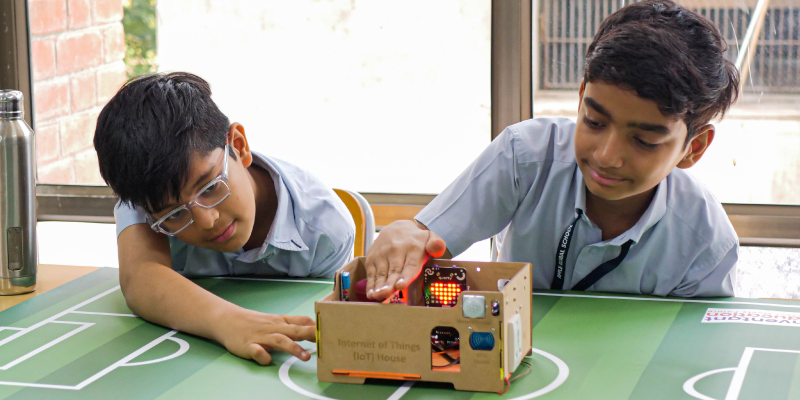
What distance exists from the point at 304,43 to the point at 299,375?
69.7 inches

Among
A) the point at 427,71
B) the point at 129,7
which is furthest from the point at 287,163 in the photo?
the point at 129,7

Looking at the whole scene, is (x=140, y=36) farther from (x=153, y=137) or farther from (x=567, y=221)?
(x=567, y=221)

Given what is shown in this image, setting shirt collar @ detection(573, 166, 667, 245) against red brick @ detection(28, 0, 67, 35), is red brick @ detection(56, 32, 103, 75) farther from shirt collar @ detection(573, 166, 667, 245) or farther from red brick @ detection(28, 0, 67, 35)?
shirt collar @ detection(573, 166, 667, 245)

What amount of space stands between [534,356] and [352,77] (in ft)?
5.62

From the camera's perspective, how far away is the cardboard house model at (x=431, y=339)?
917mm

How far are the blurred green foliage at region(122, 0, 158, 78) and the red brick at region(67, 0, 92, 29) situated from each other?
0.41 feet

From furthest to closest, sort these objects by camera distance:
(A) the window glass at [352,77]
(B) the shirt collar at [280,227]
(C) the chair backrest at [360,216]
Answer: (A) the window glass at [352,77] → (C) the chair backrest at [360,216] → (B) the shirt collar at [280,227]

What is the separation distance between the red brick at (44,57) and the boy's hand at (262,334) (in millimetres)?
2025

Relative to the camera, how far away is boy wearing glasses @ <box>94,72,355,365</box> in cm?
115

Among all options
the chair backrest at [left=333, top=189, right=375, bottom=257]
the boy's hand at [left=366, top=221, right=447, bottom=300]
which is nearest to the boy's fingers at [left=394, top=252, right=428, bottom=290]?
the boy's hand at [left=366, top=221, right=447, bottom=300]

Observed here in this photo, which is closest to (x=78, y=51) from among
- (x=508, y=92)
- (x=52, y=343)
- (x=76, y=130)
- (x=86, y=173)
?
(x=76, y=130)

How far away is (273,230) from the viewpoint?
58.4 inches

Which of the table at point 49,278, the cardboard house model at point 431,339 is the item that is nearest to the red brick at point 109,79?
the table at point 49,278

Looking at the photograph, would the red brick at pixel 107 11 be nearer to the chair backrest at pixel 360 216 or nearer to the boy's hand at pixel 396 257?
the chair backrest at pixel 360 216
